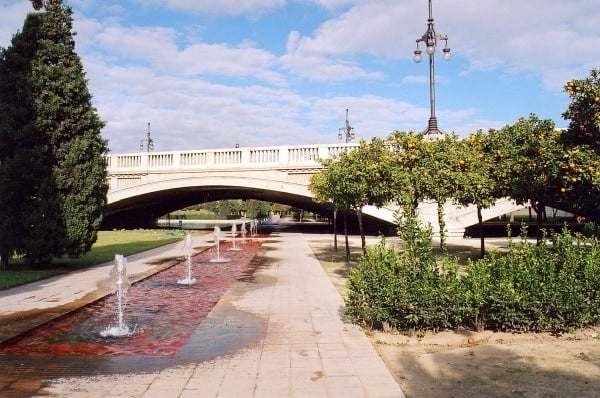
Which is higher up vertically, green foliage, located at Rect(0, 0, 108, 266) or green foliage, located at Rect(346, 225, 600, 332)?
green foliage, located at Rect(0, 0, 108, 266)

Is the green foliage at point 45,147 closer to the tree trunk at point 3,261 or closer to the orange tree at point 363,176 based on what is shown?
the tree trunk at point 3,261

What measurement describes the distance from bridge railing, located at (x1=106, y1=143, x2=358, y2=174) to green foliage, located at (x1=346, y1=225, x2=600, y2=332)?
19.5 m

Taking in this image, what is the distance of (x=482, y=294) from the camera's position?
698 centimetres

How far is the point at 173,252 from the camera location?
21469 mm

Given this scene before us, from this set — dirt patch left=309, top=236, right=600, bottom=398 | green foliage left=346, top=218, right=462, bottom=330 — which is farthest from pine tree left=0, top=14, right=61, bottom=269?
dirt patch left=309, top=236, right=600, bottom=398

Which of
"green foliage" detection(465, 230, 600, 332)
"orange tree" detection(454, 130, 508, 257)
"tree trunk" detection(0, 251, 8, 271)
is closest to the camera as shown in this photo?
"green foliage" detection(465, 230, 600, 332)

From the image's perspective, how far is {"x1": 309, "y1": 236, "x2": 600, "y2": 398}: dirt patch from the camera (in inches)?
199

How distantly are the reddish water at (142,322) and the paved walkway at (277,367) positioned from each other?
2.36 ft

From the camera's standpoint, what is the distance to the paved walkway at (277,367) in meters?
5.03

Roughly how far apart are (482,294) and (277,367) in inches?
130

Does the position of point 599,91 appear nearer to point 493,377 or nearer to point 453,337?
point 453,337

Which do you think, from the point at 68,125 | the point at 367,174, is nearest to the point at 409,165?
the point at 367,174

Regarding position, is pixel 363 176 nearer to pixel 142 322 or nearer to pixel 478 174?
pixel 478 174

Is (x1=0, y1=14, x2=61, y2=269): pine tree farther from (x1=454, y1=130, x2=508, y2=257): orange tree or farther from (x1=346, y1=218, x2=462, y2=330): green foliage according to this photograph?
(x1=454, y1=130, x2=508, y2=257): orange tree
